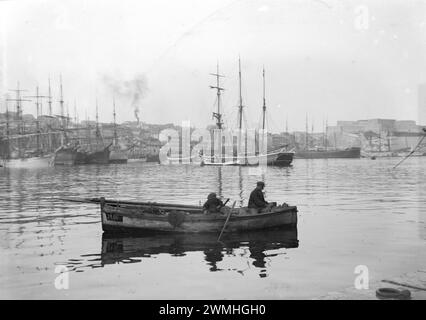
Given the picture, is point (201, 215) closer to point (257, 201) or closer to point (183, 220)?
point (183, 220)

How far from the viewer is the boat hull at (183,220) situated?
18.8m

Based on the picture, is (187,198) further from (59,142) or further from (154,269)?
(59,142)

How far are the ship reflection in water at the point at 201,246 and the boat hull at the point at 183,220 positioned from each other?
0.25 meters

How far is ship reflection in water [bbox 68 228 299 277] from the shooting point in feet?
51.1

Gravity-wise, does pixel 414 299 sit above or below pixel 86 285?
above

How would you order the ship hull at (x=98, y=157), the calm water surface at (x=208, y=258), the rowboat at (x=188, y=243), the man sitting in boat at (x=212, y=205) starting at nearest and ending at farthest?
the calm water surface at (x=208, y=258)
the rowboat at (x=188, y=243)
the man sitting in boat at (x=212, y=205)
the ship hull at (x=98, y=157)

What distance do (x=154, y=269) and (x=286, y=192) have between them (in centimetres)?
2893

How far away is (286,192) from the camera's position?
4216 centimetres

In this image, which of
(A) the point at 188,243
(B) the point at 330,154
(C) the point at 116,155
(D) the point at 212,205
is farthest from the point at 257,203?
(B) the point at 330,154

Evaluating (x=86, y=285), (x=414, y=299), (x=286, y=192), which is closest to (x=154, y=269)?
(x=86, y=285)

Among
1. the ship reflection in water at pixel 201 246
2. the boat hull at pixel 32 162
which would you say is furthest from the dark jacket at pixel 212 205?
the boat hull at pixel 32 162

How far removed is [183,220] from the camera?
18844 mm

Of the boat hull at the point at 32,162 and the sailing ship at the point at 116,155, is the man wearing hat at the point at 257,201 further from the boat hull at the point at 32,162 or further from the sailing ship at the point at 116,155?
the sailing ship at the point at 116,155

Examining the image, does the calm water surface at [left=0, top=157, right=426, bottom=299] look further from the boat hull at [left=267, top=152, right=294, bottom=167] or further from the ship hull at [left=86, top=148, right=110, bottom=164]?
the ship hull at [left=86, top=148, right=110, bottom=164]
